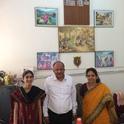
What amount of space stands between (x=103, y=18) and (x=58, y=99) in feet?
6.40

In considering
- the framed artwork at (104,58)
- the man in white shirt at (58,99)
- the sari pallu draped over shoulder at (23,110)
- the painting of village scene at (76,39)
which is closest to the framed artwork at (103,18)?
the painting of village scene at (76,39)

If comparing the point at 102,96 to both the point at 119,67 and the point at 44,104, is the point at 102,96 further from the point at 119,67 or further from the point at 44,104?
the point at 119,67

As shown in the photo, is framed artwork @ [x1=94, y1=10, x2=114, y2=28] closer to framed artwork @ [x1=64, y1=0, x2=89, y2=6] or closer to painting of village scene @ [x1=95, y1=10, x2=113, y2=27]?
painting of village scene @ [x1=95, y1=10, x2=113, y2=27]

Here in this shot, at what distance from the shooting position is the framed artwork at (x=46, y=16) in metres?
4.48

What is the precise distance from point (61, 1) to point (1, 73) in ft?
4.76

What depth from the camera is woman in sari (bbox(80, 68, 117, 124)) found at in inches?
141

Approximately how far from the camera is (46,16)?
4520mm

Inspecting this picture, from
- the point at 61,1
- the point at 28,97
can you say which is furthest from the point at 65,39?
the point at 28,97

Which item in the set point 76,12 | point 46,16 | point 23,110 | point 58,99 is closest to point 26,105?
point 23,110

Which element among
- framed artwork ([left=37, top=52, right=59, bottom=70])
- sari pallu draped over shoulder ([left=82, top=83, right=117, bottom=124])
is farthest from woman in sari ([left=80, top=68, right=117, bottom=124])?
framed artwork ([left=37, top=52, right=59, bottom=70])

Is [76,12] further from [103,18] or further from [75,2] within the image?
[103,18]

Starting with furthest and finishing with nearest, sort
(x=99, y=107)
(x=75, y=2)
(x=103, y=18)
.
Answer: (x=103, y=18), (x=75, y=2), (x=99, y=107)

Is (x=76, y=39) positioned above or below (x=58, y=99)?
above

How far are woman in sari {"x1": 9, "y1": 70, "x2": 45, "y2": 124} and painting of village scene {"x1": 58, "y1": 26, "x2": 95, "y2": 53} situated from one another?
5.03ft
